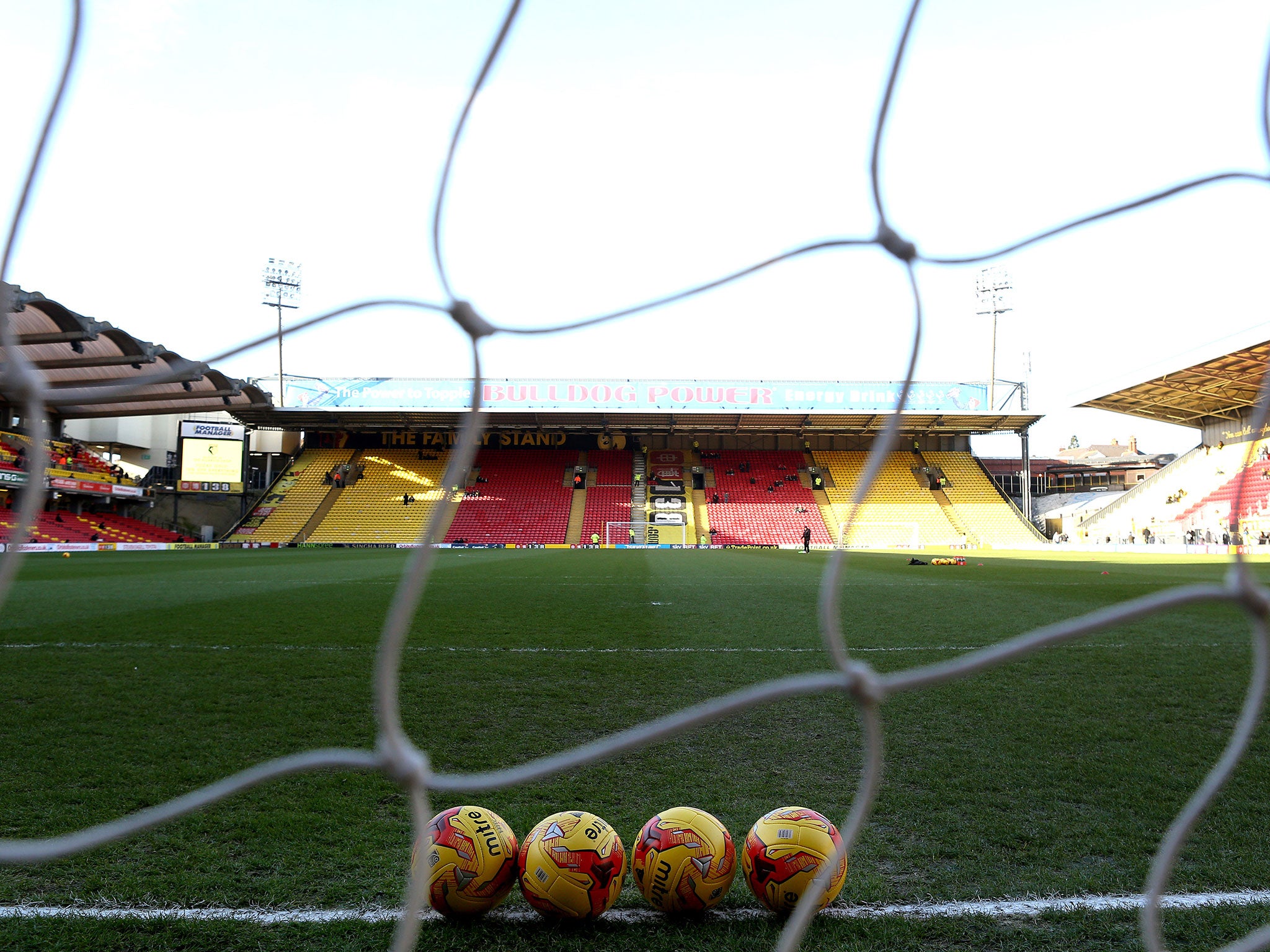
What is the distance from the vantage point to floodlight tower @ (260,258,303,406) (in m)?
31.9

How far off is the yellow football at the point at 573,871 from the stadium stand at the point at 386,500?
30201 mm

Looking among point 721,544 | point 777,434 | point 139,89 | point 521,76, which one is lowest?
point 721,544

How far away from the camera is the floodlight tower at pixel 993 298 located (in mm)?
33719

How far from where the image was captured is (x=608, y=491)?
34844 millimetres

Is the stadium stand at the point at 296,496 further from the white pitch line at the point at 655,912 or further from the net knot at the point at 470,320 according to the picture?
the net knot at the point at 470,320

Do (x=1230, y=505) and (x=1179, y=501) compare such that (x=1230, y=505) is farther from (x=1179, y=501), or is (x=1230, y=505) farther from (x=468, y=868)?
(x=468, y=868)

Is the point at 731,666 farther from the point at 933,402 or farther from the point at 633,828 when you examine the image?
the point at 933,402

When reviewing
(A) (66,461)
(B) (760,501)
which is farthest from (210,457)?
(B) (760,501)

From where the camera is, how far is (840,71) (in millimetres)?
2117

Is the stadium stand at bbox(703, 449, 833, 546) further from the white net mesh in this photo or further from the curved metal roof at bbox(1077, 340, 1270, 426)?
Answer: the white net mesh

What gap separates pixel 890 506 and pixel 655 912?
33.6 meters

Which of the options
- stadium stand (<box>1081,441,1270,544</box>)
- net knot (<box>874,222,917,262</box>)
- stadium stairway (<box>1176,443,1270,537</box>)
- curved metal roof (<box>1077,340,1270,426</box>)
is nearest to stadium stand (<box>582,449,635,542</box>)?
curved metal roof (<box>1077,340,1270,426</box>)

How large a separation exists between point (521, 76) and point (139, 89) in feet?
2.83

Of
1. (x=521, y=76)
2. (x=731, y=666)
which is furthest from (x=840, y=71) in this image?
(x=731, y=666)
